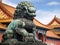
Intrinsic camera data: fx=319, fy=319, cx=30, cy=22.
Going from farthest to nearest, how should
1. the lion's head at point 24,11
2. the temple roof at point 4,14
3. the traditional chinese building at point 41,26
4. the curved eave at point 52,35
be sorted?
the curved eave at point 52,35
the temple roof at point 4,14
the traditional chinese building at point 41,26
the lion's head at point 24,11

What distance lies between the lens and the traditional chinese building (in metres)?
29.1

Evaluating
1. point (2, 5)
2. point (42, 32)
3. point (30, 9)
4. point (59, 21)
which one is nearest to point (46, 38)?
point (42, 32)

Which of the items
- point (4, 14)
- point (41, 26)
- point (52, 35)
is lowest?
point (52, 35)

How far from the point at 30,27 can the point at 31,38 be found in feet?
1.03

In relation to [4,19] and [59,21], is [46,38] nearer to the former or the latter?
[59,21]

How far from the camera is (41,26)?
3369 cm

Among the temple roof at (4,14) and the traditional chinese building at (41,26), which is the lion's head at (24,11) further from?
the temple roof at (4,14)

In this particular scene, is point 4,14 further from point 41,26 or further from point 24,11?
point 24,11

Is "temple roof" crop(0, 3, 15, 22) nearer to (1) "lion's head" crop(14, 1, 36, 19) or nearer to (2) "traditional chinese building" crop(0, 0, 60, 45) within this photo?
(2) "traditional chinese building" crop(0, 0, 60, 45)

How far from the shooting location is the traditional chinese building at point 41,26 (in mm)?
29081

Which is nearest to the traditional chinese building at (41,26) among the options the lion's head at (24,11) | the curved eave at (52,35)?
the curved eave at (52,35)

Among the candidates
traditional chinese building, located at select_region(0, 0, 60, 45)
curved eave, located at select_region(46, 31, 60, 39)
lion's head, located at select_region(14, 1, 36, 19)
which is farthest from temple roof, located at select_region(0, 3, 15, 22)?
lion's head, located at select_region(14, 1, 36, 19)

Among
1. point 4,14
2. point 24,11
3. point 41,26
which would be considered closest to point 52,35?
point 41,26

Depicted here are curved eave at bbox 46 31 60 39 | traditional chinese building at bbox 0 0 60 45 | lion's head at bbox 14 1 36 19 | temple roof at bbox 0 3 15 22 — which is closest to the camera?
lion's head at bbox 14 1 36 19
